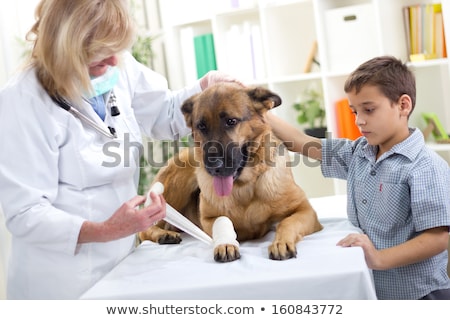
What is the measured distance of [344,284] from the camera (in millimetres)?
1012

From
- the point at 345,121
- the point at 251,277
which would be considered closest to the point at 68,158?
the point at 251,277

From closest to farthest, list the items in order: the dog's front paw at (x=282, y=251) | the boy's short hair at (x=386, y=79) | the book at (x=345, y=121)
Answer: the dog's front paw at (x=282, y=251), the boy's short hair at (x=386, y=79), the book at (x=345, y=121)

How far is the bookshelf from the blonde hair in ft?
4.74

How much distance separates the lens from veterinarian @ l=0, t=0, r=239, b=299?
119 cm

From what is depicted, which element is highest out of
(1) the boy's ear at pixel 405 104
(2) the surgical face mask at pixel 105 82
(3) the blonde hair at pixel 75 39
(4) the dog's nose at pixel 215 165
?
(3) the blonde hair at pixel 75 39

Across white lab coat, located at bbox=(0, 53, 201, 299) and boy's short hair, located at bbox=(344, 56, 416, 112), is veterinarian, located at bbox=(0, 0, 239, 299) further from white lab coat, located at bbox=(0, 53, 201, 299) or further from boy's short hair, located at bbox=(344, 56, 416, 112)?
boy's short hair, located at bbox=(344, 56, 416, 112)

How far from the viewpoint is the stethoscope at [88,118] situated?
1258 mm

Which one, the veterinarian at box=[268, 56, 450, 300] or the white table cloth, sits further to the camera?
the veterinarian at box=[268, 56, 450, 300]

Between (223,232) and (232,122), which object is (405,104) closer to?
(232,122)

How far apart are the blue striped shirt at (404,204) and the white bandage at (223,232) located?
37 centimetres

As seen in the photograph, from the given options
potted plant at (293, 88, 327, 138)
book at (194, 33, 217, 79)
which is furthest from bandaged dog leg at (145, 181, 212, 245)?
book at (194, 33, 217, 79)

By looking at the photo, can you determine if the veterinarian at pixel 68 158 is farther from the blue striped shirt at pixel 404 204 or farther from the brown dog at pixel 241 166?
the blue striped shirt at pixel 404 204

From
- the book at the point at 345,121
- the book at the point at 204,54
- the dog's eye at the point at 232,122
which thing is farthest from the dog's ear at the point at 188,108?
the book at the point at 204,54

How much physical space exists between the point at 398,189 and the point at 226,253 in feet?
1.56
